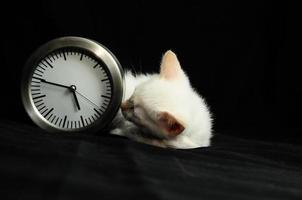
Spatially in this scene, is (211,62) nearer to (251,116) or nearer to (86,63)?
(251,116)

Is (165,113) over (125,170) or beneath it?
over

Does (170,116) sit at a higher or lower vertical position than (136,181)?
higher

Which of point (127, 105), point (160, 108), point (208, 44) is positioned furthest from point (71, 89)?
point (208, 44)

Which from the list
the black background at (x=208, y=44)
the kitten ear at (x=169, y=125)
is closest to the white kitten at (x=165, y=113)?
the kitten ear at (x=169, y=125)

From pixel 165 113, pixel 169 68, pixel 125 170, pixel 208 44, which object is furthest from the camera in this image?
pixel 208 44

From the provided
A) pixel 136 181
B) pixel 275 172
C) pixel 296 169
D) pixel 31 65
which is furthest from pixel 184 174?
pixel 31 65

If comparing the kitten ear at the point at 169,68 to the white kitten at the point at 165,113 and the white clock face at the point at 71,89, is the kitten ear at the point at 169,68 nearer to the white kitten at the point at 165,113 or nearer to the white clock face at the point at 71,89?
the white kitten at the point at 165,113

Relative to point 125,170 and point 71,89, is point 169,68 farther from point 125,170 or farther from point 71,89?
point 125,170
